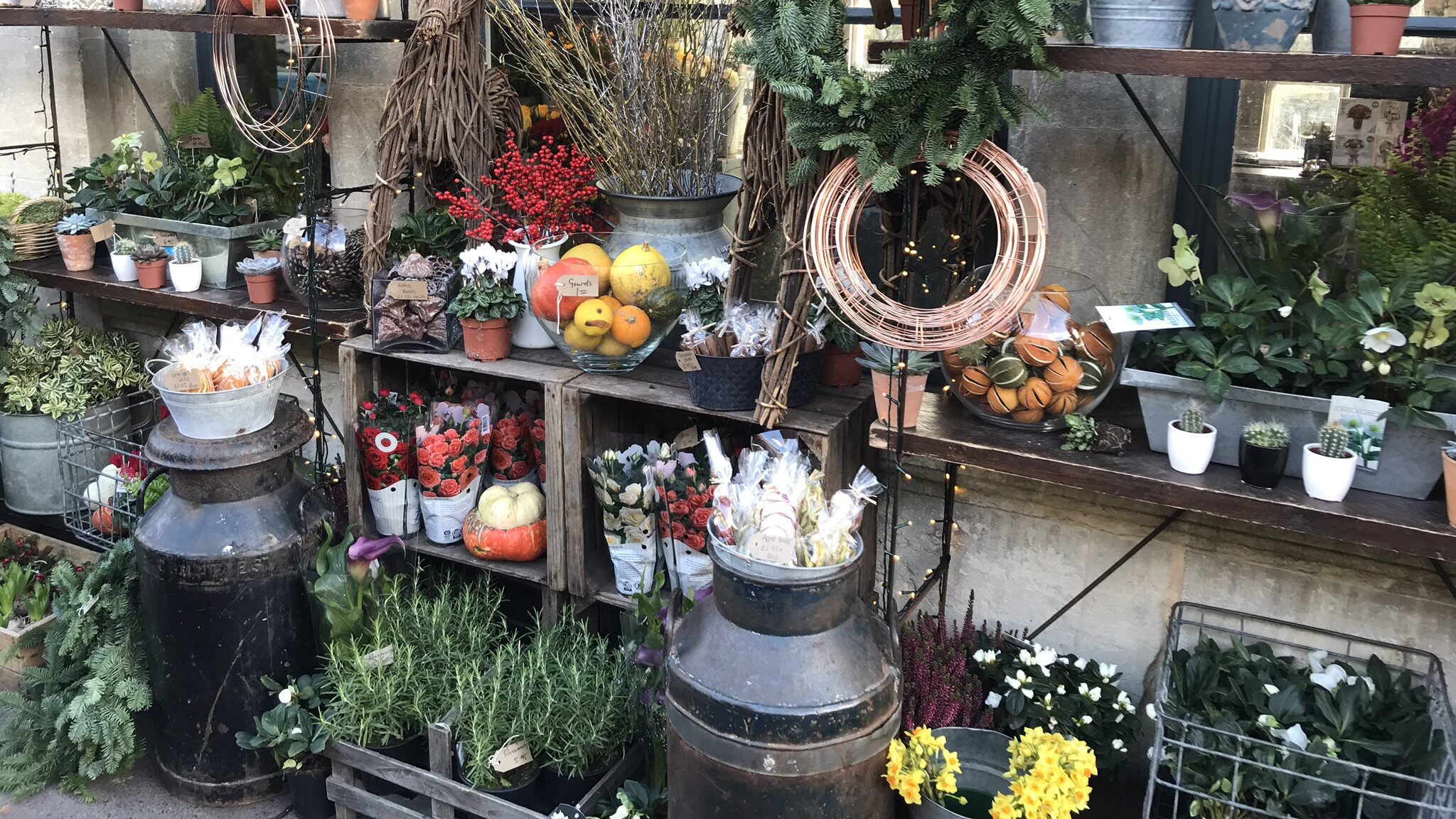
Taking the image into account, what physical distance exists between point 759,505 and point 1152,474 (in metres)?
0.92

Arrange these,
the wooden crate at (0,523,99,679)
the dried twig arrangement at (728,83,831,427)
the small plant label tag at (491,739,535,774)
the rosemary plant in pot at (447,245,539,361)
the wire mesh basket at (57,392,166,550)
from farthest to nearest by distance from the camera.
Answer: the wire mesh basket at (57,392,166,550) → the wooden crate at (0,523,99,679) → the rosemary plant in pot at (447,245,539,361) → the small plant label tag at (491,739,535,774) → the dried twig arrangement at (728,83,831,427)

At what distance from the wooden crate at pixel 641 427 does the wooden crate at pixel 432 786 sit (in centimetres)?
58

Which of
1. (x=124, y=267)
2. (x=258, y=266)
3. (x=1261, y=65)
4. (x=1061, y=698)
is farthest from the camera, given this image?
(x=124, y=267)

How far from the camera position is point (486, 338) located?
363cm

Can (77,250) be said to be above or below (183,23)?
below

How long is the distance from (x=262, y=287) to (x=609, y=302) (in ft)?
5.05

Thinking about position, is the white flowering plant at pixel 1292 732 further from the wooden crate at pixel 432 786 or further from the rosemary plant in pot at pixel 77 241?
the rosemary plant in pot at pixel 77 241

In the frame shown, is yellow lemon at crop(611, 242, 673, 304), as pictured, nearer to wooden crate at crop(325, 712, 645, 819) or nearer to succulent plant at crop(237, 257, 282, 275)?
wooden crate at crop(325, 712, 645, 819)

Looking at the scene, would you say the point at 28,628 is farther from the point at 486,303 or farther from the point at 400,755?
the point at 486,303

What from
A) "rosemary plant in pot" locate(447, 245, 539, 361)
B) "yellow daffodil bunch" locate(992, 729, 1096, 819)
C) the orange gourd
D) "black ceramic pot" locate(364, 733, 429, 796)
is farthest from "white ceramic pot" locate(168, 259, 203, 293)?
"yellow daffodil bunch" locate(992, 729, 1096, 819)

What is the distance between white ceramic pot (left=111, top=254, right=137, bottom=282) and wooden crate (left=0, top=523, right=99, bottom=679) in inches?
42.5

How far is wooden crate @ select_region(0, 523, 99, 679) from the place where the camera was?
411 cm

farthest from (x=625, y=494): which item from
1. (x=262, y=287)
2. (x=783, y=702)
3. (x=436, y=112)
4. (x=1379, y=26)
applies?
(x=1379, y=26)

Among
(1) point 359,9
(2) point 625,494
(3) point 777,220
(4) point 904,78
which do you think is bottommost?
(2) point 625,494
